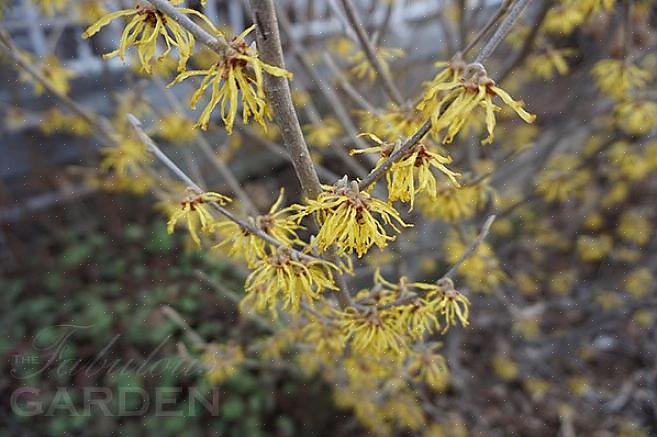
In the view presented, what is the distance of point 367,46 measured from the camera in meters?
1.34

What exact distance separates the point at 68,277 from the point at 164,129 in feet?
7.02

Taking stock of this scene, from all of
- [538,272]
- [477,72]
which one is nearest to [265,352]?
[477,72]

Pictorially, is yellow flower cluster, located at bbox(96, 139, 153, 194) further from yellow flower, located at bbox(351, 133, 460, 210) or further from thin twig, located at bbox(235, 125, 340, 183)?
yellow flower, located at bbox(351, 133, 460, 210)

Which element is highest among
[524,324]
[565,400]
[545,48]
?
[545,48]

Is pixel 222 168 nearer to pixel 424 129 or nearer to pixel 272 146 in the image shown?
pixel 272 146

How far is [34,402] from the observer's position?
309cm

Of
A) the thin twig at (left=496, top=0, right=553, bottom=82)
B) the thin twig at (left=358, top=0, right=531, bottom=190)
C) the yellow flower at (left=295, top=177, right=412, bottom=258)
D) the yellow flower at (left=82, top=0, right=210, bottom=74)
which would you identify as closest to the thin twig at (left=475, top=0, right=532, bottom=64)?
the thin twig at (left=358, top=0, right=531, bottom=190)

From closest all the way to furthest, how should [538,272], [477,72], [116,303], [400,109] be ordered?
[477,72], [400,109], [116,303], [538,272]

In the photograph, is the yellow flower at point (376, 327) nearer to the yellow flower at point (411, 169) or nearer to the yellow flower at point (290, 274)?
the yellow flower at point (290, 274)

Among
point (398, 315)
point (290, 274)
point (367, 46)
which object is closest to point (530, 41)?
point (367, 46)

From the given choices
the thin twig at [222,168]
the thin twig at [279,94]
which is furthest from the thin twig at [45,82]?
the thin twig at [279,94]

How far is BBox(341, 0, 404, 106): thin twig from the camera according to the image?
1.24 metres

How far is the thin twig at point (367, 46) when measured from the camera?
4.08 ft

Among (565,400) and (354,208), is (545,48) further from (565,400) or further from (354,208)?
(565,400)
